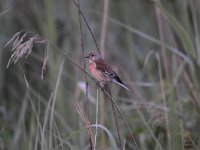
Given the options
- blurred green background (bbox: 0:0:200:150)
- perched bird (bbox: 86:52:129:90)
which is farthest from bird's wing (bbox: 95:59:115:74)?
blurred green background (bbox: 0:0:200:150)

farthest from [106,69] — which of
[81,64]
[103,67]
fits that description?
[81,64]

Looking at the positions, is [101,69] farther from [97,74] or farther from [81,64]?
[81,64]

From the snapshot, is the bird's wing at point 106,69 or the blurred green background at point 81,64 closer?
the bird's wing at point 106,69

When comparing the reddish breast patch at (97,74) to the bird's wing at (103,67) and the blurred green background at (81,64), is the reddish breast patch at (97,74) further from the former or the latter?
the blurred green background at (81,64)

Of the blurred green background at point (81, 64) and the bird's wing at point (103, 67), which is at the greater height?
the blurred green background at point (81, 64)

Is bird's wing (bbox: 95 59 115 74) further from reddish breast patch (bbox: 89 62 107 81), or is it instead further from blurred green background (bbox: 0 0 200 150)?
blurred green background (bbox: 0 0 200 150)

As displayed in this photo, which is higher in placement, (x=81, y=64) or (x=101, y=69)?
(x=81, y=64)

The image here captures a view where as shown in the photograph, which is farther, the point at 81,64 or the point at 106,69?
the point at 81,64

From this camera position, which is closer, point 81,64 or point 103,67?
point 103,67

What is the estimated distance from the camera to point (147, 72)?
5008 mm

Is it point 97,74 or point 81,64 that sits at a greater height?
point 81,64

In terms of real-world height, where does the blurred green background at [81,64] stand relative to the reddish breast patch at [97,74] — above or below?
above

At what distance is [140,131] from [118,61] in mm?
1938

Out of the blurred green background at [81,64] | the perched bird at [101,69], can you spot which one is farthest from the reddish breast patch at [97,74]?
the blurred green background at [81,64]
